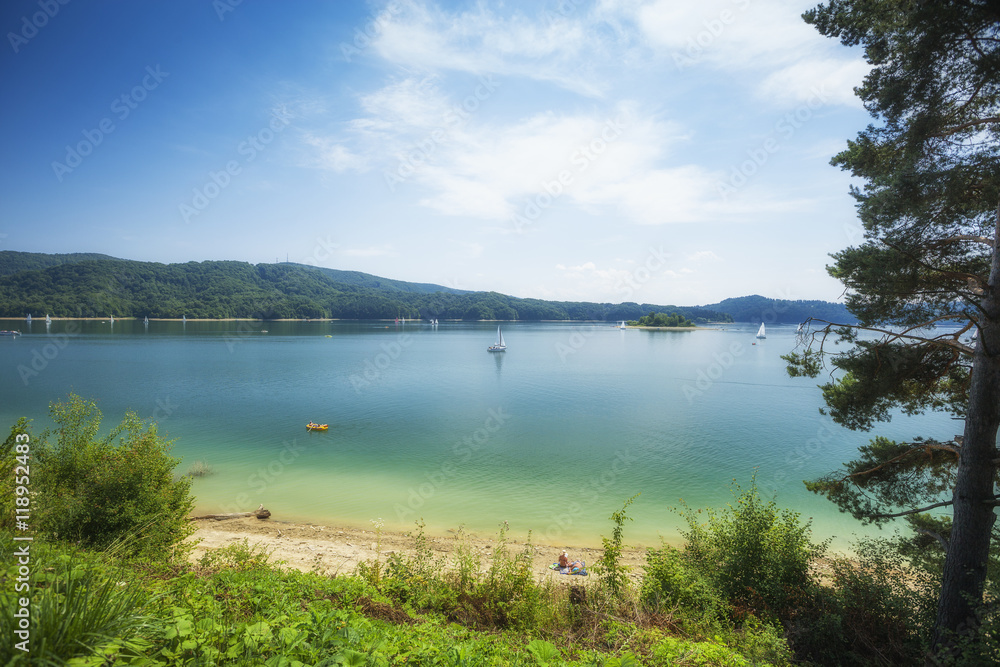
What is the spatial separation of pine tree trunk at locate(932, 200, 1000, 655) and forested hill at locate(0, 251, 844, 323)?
16471 cm

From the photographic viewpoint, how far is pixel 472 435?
2611 centimetres

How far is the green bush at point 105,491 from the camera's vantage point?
25.5ft

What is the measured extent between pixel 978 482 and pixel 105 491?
14980 mm

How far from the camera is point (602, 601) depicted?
6.70 meters

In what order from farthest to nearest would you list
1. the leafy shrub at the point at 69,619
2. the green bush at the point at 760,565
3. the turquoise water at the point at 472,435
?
the turquoise water at the point at 472,435 < the green bush at the point at 760,565 < the leafy shrub at the point at 69,619

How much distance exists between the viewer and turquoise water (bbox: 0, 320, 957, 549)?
16.2 meters

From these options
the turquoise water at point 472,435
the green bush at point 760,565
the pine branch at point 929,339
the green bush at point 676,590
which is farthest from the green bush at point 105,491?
the pine branch at point 929,339

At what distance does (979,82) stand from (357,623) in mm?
10550

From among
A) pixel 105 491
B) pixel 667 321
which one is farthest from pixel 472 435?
pixel 667 321

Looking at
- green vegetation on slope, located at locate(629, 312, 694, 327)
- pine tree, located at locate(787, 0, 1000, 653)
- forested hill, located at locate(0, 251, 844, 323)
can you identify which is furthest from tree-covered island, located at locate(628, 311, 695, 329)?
pine tree, located at locate(787, 0, 1000, 653)

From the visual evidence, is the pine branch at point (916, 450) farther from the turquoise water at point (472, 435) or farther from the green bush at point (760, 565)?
the turquoise water at point (472, 435)

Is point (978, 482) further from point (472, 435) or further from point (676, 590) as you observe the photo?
point (472, 435)

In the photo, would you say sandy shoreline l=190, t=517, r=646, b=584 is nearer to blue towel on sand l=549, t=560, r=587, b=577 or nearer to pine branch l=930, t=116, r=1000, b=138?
blue towel on sand l=549, t=560, r=587, b=577

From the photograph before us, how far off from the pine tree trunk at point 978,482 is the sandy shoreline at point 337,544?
6.17 m
